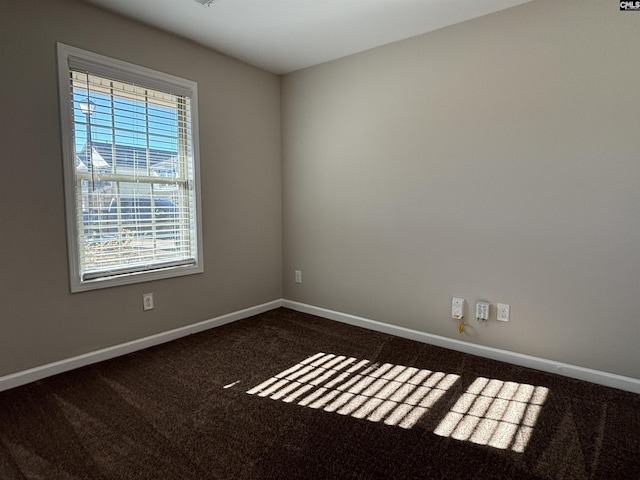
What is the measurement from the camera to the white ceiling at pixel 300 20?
239 cm

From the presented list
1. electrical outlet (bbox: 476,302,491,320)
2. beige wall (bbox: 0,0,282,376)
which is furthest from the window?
electrical outlet (bbox: 476,302,491,320)

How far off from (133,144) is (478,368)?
291 centimetres

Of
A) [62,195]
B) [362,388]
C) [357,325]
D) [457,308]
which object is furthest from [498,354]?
[62,195]

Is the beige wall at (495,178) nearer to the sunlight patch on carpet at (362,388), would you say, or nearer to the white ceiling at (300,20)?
the white ceiling at (300,20)

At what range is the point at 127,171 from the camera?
2.69 metres

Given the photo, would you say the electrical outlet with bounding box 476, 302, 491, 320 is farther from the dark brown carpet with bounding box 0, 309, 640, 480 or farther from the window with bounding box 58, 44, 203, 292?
the window with bounding box 58, 44, 203, 292

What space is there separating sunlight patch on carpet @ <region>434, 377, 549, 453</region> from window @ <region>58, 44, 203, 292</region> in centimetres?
226

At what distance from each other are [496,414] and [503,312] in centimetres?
85

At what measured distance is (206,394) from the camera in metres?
2.15

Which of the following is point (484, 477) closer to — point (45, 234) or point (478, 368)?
point (478, 368)

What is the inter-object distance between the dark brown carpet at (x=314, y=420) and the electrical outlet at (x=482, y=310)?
32cm

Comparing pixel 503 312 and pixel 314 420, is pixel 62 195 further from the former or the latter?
pixel 503 312

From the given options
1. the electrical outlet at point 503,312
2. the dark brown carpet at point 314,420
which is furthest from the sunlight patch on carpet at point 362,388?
the electrical outlet at point 503,312

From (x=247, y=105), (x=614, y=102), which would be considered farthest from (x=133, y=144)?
(x=614, y=102)
